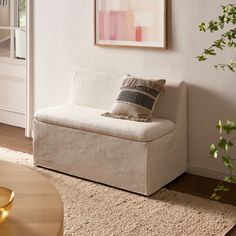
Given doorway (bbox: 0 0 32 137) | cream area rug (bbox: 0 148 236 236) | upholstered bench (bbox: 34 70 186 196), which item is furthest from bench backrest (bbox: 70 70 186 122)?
doorway (bbox: 0 0 32 137)

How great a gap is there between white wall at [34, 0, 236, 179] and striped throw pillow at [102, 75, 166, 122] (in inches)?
10.9

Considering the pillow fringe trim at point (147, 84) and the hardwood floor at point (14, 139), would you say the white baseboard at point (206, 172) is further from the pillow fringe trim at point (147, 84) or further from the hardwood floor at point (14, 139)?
the hardwood floor at point (14, 139)

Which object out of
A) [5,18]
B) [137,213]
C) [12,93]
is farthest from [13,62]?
[137,213]

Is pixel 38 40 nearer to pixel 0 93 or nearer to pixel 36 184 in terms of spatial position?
pixel 0 93

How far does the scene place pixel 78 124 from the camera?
341cm

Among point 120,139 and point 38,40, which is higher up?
point 38,40

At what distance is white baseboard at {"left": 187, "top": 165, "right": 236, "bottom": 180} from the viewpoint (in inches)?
139

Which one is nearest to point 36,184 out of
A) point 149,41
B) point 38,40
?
point 149,41

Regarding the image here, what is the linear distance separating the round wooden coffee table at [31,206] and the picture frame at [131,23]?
5.73 feet

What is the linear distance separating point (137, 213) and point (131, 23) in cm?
155

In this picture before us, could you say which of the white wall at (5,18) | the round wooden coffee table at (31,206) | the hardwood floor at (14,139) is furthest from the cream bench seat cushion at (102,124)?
the white wall at (5,18)

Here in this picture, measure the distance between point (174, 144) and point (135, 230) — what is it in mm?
927

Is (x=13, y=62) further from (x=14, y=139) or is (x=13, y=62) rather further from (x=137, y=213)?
(x=137, y=213)

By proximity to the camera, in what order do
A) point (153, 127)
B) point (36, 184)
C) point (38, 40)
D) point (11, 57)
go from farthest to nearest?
point (11, 57), point (38, 40), point (153, 127), point (36, 184)
